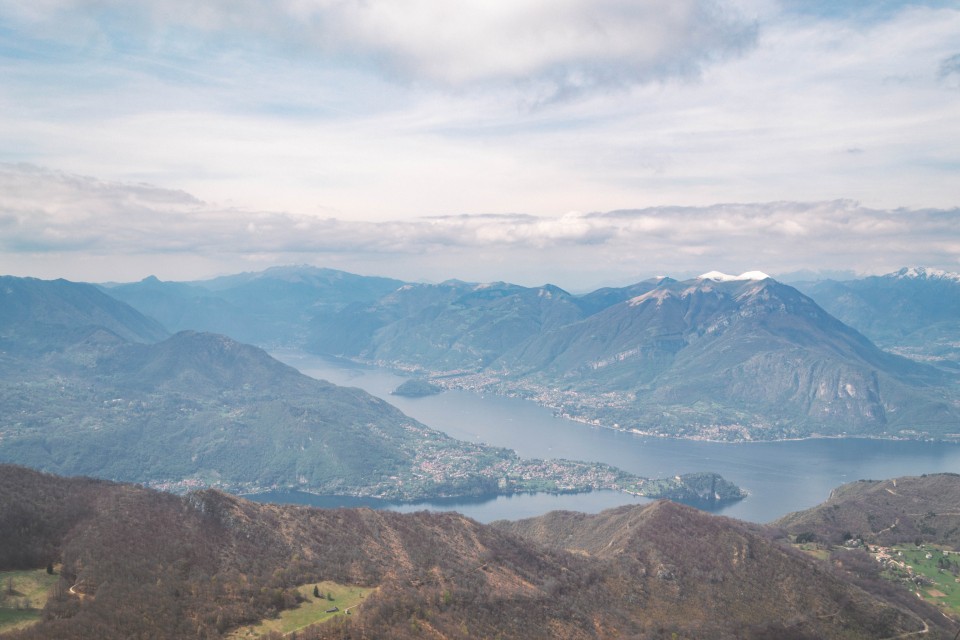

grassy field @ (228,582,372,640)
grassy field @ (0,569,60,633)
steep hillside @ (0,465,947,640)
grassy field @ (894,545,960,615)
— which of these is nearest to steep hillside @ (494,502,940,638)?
steep hillside @ (0,465,947,640)

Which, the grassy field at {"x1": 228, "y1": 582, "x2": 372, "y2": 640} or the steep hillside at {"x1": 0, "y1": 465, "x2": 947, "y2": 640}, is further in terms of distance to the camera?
the steep hillside at {"x1": 0, "y1": 465, "x2": 947, "y2": 640}

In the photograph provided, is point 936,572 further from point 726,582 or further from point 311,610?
point 311,610

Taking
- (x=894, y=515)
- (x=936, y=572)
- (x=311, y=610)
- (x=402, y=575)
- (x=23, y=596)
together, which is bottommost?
(x=894, y=515)

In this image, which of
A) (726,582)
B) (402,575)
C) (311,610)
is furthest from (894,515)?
(311,610)

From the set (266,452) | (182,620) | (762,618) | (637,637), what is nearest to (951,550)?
(762,618)

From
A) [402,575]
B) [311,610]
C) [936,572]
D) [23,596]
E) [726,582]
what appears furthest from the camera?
[936,572]

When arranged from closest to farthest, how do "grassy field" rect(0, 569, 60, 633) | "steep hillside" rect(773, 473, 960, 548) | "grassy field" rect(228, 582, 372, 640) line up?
"grassy field" rect(0, 569, 60, 633), "grassy field" rect(228, 582, 372, 640), "steep hillside" rect(773, 473, 960, 548)

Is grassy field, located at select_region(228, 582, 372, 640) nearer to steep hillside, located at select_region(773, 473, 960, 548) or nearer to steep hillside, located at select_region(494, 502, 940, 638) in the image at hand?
steep hillside, located at select_region(494, 502, 940, 638)
